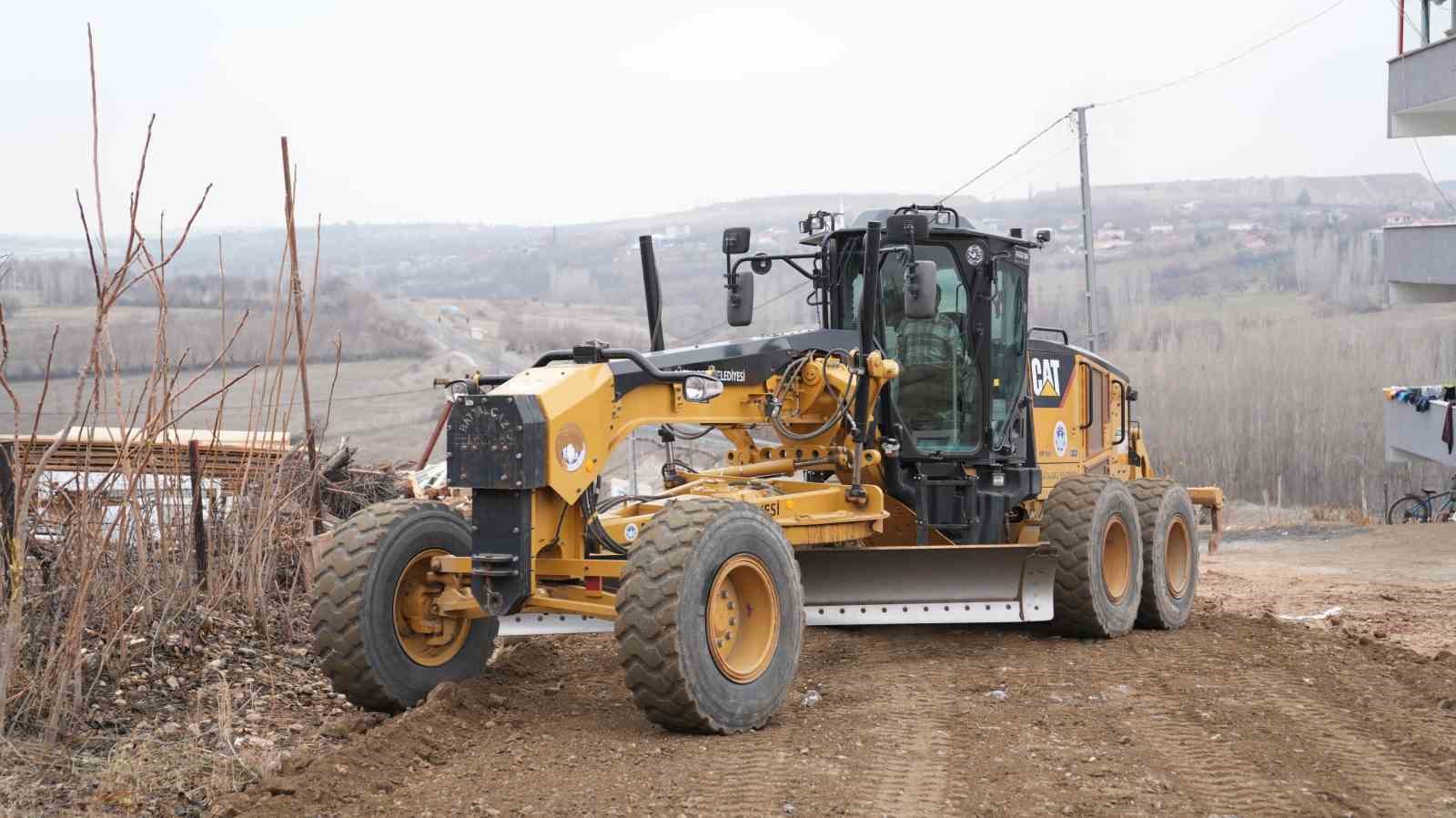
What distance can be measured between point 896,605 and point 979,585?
715 mm

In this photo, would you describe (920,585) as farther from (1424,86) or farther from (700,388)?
(1424,86)

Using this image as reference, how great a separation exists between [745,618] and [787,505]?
1.19 metres

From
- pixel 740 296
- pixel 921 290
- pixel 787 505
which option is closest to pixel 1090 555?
pixel 921 290

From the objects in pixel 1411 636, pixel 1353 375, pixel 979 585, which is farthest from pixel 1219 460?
pixel 979 585

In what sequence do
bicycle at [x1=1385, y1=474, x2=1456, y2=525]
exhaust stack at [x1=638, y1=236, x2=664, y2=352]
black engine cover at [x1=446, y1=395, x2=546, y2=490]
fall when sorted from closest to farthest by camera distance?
black engine cover at [x1=446, y1=395, x2=546, y2=490], exhaust stack at [x1=638, y1=236, x2=664, y2=352], bicycle at [x1=1385, y1=474, x2=1456, y2=525]

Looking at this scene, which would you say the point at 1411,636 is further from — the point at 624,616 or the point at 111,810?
the point at 111,810

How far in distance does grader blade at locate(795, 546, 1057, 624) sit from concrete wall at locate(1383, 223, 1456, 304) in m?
21.2

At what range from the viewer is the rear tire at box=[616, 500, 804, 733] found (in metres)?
6.59

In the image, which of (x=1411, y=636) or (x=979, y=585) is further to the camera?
(x=1411, y=636)

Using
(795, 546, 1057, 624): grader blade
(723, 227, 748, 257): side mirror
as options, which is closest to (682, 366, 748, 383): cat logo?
(795, 546, 1057, 624): grader blade

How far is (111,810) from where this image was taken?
5.64m

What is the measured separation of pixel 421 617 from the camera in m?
7.52

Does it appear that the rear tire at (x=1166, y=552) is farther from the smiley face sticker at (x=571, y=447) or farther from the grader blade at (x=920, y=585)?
the smiley face sticker at (x=571, y=447)

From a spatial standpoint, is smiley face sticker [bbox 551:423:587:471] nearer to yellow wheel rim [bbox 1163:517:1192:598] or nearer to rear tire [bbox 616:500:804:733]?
rear tire [bbox 616:500:804:733]
